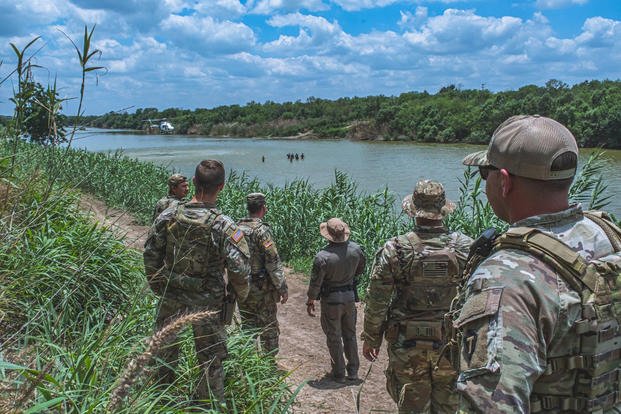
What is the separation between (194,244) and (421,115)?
228 feet

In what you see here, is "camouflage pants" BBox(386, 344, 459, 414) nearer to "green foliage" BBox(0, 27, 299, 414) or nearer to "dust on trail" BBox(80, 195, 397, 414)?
"dust on trail" BBox(80, 195, 397, 414)

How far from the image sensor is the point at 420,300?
3.81 metres

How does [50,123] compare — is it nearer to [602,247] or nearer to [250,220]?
[602,247]

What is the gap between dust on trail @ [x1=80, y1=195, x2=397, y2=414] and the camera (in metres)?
4.93

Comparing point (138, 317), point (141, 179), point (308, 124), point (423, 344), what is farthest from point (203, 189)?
point (308, 124)

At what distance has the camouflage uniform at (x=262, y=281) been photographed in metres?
5.20

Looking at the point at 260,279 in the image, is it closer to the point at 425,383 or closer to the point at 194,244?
the point at 194,244

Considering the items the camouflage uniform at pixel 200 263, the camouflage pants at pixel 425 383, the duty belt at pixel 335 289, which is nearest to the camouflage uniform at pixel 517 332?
the camouflage pants at pixel 425 383

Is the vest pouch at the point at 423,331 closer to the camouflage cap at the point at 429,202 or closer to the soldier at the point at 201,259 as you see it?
the camouflage cap at the point at 429,202

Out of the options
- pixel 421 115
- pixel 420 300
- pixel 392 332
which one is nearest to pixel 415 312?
pixel 420 300

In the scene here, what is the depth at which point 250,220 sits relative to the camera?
530 cm

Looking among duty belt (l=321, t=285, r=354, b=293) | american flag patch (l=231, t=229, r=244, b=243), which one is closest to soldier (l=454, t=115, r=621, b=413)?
american flag patch (l=231, t=229, r=244, b=243)

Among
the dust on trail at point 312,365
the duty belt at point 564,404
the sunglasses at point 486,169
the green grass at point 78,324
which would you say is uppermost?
A: the sunglasses at point 486,169

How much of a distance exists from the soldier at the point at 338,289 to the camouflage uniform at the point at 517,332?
3837mm
